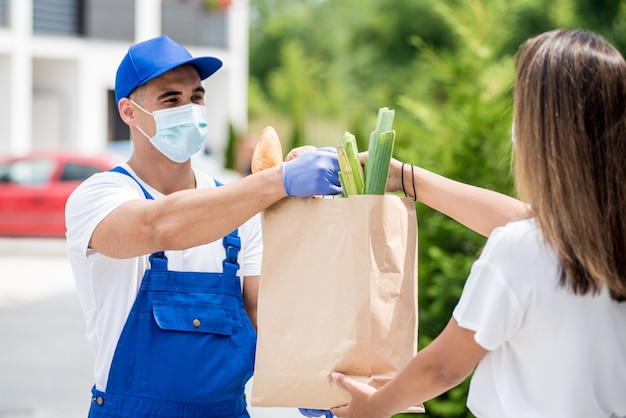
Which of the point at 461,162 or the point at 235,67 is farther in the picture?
the point at 235,67

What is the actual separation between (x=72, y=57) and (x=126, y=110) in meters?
19.8

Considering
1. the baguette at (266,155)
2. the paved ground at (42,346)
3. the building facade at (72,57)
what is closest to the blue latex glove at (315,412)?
the baguette at (266,155)

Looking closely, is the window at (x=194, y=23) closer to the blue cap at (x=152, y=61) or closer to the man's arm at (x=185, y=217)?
the blue cap at (x=152, y=61)

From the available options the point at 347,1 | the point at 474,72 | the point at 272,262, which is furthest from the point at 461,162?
the point at 347,1

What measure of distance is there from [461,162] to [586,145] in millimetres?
3048

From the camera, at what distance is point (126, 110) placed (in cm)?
274

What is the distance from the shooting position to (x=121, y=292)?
2.46 metres

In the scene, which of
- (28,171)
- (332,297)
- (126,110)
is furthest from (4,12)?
(332,297)

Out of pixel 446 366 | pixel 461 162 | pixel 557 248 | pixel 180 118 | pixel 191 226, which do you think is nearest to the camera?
pixel 557 248

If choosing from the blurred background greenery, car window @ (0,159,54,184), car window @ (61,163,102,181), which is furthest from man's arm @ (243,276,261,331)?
car window @ (0,159,54,184)

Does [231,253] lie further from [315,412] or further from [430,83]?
[430,83]

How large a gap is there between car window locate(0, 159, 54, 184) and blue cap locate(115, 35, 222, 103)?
1160 centimetres

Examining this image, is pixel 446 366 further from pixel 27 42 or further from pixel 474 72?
pixel 27 42

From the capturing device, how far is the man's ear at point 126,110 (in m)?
2.72
